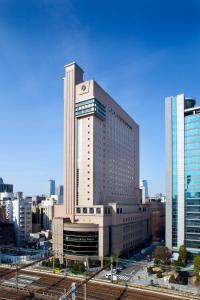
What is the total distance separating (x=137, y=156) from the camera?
120m

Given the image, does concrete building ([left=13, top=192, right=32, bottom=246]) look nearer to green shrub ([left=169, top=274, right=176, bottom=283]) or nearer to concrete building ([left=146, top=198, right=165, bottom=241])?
concrete building ([left=146, top=198, right=165, bottom=241])

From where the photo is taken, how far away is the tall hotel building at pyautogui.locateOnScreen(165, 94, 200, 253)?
243ft

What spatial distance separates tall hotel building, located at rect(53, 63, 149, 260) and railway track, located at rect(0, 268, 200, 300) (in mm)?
21720

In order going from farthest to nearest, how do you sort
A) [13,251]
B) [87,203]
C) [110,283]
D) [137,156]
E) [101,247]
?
[137,156] < [13,251] < [87,203] < [101,247] < [110,283]

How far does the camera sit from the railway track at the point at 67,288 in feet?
142

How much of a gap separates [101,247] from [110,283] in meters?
23.9

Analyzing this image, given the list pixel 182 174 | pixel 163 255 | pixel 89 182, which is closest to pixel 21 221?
pixel 89 182

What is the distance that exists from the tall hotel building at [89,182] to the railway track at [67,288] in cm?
2172

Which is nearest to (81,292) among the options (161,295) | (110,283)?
(110,283)

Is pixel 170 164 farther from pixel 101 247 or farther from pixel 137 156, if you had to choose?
pixel 137 156

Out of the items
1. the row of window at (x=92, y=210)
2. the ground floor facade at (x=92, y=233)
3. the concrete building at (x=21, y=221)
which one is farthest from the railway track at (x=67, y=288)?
the concrete building at (x=21, y=221)

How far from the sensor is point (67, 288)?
47.1 m

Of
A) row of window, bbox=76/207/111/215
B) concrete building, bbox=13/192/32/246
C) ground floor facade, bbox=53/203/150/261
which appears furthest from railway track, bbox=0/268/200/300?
concrete building, bbox=13/192/32/246

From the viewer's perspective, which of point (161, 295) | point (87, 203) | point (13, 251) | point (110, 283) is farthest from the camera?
point (13, 251)
